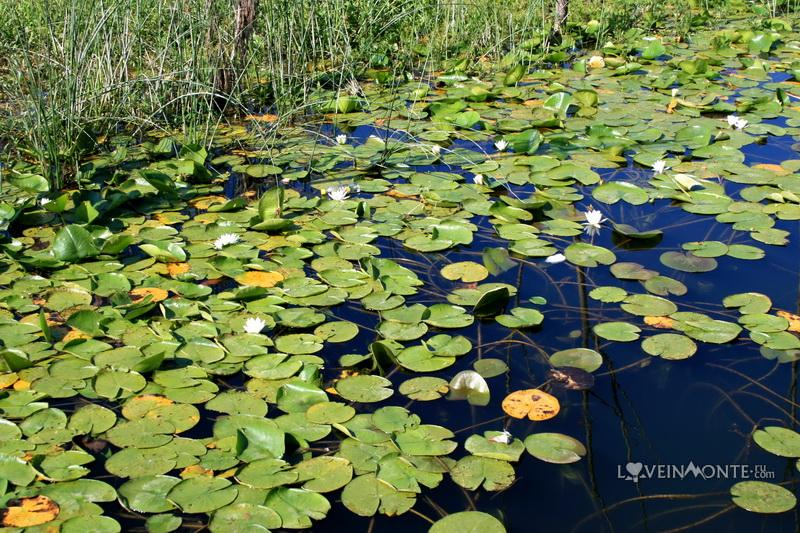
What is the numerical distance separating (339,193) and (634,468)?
195 centimetres

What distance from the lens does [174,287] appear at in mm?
2775

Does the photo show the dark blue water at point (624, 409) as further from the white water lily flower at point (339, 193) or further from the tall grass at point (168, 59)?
the tall grass at point (168, 59)

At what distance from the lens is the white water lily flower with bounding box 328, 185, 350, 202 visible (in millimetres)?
3508

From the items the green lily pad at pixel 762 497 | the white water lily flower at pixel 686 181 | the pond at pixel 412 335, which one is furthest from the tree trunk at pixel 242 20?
the green lily pad at pixel 762 497

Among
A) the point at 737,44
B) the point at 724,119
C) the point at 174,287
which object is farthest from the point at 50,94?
the point at 737,44

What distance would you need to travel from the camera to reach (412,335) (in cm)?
248

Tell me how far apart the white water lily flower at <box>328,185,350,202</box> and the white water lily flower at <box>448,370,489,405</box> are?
4.85 ft

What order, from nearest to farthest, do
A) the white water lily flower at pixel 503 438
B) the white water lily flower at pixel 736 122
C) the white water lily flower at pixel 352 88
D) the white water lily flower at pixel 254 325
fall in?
the white water lily flower at pixel 503 438, the white water lily flower at pixel 254 325, the white water lily flower at pixel 736 122, the white water lily flower at pixel 352 88

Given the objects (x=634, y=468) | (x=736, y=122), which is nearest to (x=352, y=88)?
(x=736, y=122)

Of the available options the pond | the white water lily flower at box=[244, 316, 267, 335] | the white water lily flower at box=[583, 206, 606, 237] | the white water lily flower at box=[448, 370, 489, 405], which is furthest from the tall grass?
the white water lily flower at box=[448, 370, 489, 405]

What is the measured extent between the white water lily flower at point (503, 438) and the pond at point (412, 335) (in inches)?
0.7

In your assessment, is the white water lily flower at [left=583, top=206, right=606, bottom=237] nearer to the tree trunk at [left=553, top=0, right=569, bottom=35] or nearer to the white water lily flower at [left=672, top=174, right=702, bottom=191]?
→ the white water lily flower at [left=672, top=174, right=702, bottom=191]

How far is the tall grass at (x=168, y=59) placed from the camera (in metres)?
3.72

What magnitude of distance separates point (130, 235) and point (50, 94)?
102 centimetres
